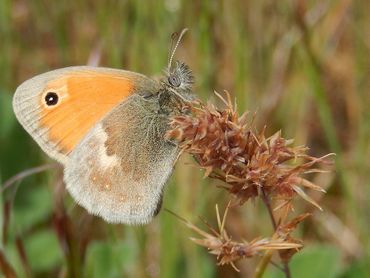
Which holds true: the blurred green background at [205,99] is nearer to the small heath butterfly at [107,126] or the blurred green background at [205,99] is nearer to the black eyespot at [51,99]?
the small heath butterfly at [107,126]

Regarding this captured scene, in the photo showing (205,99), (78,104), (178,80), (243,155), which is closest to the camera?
(243,155)

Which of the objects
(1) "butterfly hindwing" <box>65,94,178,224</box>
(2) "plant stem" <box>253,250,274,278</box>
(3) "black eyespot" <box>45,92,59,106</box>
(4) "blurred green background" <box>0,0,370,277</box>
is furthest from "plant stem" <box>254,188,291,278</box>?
(3) "black eyespot" <box>45,92,59,106</box>

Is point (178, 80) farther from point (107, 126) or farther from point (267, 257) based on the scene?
point (267, 257)

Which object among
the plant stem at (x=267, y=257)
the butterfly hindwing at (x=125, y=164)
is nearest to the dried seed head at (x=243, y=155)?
the plant stem at (x=267, y=257)

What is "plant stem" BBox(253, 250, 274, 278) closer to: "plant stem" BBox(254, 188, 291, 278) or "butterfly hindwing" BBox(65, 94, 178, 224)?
"plant stem" BBox(254, 188, 291, 278)

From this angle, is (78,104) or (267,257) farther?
(78,104)

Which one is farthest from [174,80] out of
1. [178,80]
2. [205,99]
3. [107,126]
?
[205,99]

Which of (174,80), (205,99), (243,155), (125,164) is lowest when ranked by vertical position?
(205,99)

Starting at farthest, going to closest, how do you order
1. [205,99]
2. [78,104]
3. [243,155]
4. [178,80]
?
[205,99], [78,104], [178,80], [243,155]
